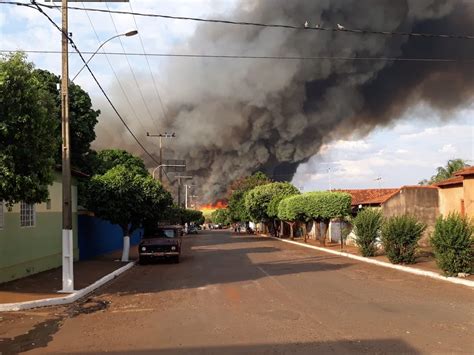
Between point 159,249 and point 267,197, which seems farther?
point 267,197

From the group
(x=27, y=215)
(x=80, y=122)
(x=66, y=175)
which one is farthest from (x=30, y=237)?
(x=80, y=122)

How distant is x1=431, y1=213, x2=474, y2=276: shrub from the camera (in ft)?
52.6

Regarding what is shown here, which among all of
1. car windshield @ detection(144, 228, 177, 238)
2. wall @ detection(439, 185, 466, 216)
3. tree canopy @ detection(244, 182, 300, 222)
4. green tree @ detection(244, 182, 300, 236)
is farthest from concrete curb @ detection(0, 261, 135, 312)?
tree canopy @ detection(244, 182, 300, 222)

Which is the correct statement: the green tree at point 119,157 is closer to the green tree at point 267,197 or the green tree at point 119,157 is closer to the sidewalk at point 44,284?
the green tree at point 267,197

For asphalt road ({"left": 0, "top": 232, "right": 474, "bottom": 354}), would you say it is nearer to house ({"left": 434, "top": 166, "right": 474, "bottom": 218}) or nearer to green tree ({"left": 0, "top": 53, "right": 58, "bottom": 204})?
green tree ({"left": 0, "top": 53, "right": 58, "bottom": 204})

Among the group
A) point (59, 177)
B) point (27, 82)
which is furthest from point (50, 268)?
point (27, 82)

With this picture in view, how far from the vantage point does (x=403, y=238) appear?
20.9 m

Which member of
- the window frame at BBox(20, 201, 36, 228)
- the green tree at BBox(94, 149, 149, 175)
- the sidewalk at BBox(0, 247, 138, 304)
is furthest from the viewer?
the green tree at BBox(94, 149, 149, 175)

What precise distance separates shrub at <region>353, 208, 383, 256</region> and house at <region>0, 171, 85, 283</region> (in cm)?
1327

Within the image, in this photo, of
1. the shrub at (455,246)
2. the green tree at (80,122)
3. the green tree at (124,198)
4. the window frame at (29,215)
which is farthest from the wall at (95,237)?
the shrub at (455,246)

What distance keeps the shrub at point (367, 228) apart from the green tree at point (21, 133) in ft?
52.8

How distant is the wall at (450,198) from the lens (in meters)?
29.7

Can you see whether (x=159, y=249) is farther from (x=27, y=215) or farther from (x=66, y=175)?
(x=66, y=175)

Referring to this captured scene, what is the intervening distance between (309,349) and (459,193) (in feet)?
83.4
